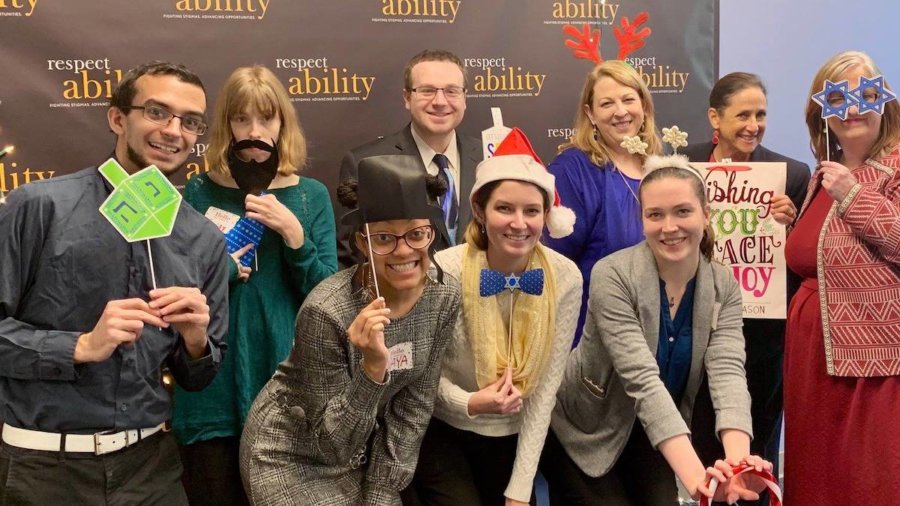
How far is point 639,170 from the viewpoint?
332cm

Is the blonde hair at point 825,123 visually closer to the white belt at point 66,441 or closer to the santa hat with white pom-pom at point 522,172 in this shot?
the santa hat with white pom-pom at point 522,172

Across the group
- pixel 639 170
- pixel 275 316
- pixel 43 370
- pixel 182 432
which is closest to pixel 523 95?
pixel 639 170

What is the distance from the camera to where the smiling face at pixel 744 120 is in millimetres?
3391

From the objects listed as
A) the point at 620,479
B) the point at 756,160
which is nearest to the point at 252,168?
the point at 620,479

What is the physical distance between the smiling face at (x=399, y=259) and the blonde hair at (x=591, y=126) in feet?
3.97

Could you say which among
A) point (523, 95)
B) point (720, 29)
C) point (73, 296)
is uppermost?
point (720, 29)

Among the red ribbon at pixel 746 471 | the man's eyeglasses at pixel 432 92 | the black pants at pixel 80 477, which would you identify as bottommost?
the red ribbon at pixel 746 471

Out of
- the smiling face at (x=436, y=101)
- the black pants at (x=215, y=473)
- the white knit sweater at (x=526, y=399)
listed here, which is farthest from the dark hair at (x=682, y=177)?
the black pants at (x=215, y=473)

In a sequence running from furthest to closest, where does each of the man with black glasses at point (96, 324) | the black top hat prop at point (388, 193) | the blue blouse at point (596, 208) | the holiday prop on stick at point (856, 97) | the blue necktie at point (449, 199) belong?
the blue necktie at point (449, 199), the blue blouse at point (596, 208), the holiday prop on stick at point (856, 97), the black top hat prop at point (388, 193), the man with black glasses at point (96, 324)

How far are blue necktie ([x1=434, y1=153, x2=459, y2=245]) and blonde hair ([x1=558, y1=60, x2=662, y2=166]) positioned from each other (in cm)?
53

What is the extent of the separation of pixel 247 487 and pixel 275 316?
67 cm

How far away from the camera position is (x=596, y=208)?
3225 mm

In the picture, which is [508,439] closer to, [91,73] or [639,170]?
[639,170]

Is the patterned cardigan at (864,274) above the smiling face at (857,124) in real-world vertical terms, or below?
below
